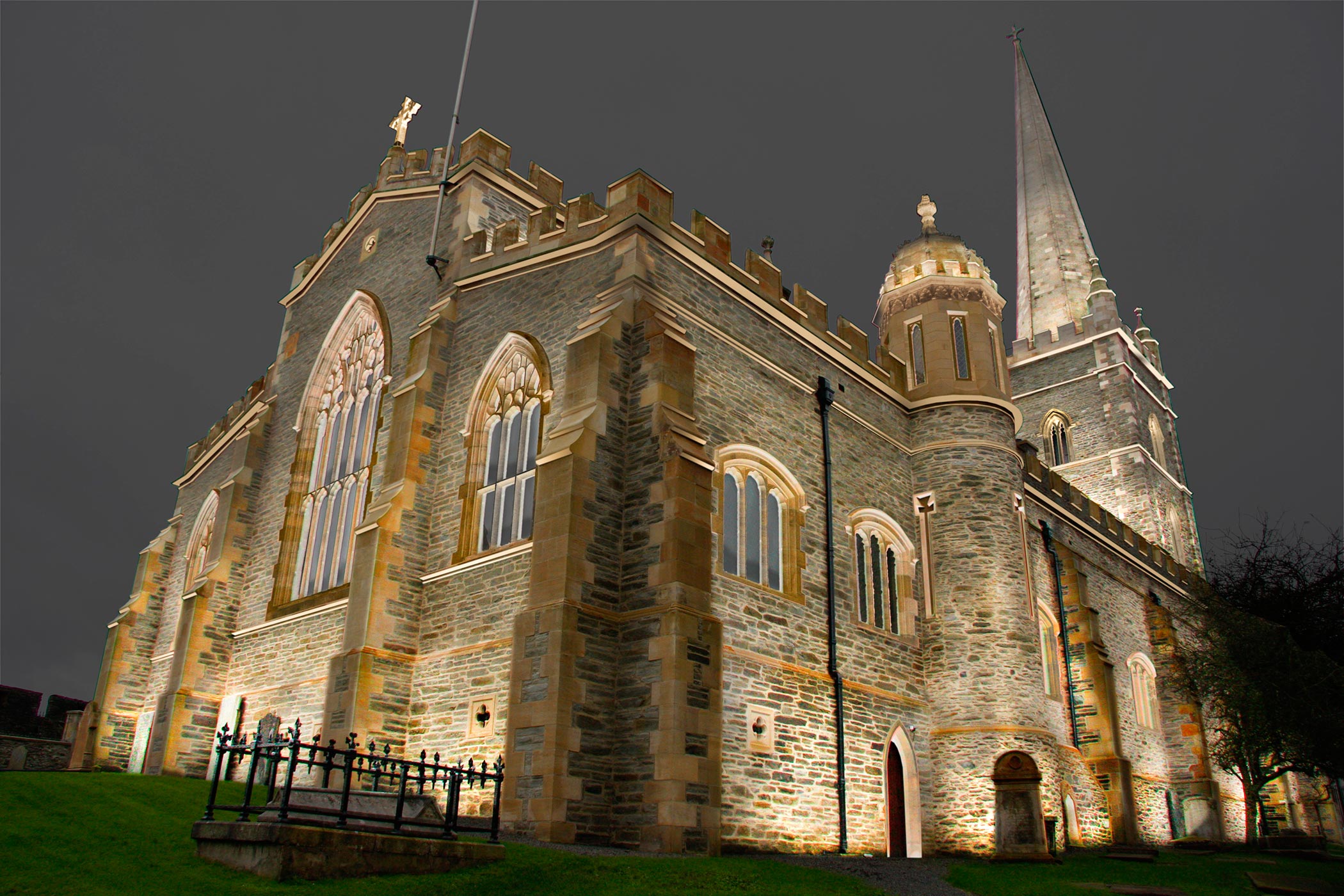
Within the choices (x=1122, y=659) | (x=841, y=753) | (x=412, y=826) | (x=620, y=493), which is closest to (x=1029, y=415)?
(x=1122, y=659)

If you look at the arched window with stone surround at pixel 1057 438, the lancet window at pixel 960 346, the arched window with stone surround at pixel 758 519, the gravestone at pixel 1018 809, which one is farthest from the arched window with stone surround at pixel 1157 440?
the arched window with stone surround at pixel 758 519

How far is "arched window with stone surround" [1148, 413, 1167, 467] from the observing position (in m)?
46.1

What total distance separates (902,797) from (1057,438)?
1201 inches

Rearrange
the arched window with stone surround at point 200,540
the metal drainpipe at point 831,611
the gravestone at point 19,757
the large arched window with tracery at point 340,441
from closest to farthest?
the metal drainpipe at point 831,611 → the large arched window with tracery at point 340,441 → the gravestone at point 19,757 → the arched window with stone surround at point 200,540

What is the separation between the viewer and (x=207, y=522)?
95.2 feet

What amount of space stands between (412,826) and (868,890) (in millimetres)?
5474

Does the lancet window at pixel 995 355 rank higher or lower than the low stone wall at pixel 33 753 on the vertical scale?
higher

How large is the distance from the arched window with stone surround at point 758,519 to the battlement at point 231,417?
628 inches

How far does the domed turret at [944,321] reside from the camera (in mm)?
23906

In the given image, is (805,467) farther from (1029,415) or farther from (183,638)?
(1029,415)

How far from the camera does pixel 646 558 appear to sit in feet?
49.9

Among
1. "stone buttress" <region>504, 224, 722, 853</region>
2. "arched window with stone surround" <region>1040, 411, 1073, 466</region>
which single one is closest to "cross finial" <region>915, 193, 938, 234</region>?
"stone buttress" <region>504, 224, 722, 853</region>

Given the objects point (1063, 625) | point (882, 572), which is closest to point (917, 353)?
point (882, 572)

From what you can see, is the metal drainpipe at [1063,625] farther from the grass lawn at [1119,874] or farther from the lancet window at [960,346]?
the lancet window at [960,346]
